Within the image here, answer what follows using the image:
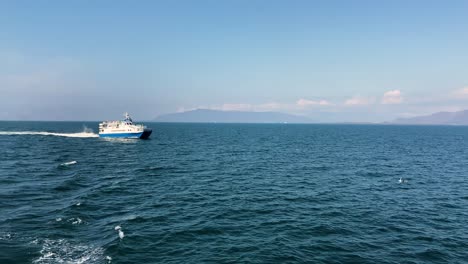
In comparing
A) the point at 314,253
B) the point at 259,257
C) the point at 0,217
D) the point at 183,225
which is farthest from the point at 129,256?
the point at 0,217

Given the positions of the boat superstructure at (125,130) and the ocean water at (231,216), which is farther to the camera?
the boat superstructure at (125,130)

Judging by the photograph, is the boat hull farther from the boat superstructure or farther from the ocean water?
the ocean water

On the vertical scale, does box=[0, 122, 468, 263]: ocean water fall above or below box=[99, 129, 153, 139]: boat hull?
below

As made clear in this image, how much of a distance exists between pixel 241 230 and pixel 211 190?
537 inches

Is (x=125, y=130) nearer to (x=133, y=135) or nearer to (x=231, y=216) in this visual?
(x=133, y=135)

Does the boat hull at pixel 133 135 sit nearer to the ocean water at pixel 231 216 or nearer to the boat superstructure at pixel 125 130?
the boat superstructure at pixel 125 130

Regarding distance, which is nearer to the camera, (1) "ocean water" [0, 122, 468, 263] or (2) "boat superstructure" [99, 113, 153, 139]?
(1) "ocean water" [0, 122, 468, 263]

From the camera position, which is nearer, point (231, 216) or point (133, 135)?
point (231, 216)

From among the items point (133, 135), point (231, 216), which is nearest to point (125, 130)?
point (133, 135)

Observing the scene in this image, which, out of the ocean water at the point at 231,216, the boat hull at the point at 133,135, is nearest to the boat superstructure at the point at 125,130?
the boat hull at the point at 133,135

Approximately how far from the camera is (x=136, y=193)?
35.6 meters

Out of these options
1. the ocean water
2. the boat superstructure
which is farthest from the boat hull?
the ocean water

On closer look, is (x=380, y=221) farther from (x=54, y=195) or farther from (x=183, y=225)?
(x=54, y=195)

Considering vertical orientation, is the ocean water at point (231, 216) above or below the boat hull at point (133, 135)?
below
